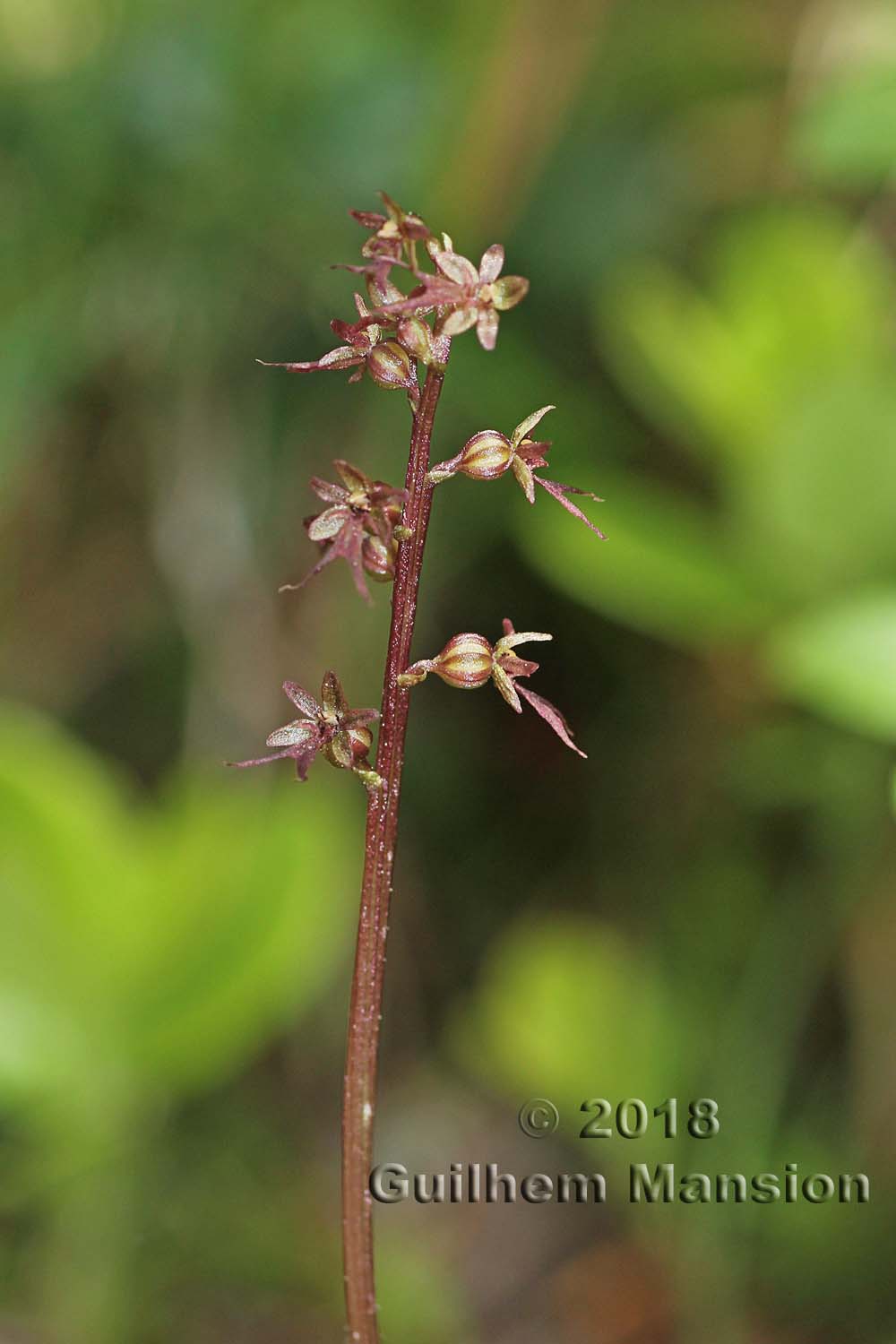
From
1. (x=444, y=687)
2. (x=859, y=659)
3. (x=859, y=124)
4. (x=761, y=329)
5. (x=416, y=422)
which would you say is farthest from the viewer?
(x=444, y=687)

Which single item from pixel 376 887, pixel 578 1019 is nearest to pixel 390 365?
pixel 376 887

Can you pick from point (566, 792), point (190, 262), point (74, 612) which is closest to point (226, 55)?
point (190, 262)

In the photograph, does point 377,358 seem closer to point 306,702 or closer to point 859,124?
point 306,702

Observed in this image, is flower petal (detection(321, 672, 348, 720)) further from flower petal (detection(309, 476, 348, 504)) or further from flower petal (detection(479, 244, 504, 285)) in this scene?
flower petal (detection(479, 244, 504, 285))

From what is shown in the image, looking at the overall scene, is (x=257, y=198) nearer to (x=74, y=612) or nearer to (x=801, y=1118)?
(x=74, y=612)

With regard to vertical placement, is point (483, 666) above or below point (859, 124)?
below

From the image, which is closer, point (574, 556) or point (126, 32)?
point (574, 556)

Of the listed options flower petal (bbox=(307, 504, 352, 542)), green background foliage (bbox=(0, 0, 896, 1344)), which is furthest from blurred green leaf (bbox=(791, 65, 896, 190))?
flower petal (bbox=(307, 504, 352, 542))
